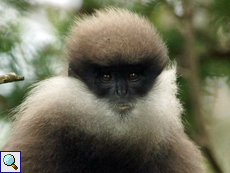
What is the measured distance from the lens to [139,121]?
4.78 meters

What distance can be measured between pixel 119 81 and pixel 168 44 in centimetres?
186

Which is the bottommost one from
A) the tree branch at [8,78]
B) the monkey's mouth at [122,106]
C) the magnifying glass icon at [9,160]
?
the magnifying glass icon at [9,160]

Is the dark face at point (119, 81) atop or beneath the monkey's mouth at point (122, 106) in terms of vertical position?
atop

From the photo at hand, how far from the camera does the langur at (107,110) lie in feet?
15.3

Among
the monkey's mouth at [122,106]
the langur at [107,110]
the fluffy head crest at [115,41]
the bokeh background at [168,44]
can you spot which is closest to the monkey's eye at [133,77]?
the langur at [107,110]

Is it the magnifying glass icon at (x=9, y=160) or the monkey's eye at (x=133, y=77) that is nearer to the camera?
the monkey's eye at (x=133, y=77)

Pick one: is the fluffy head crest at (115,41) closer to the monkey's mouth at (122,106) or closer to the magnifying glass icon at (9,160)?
the monkey's mouth at (122,106)

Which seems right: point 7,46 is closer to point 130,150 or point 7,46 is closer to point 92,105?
point 92,105

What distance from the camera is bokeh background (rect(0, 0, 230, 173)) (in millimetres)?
5398

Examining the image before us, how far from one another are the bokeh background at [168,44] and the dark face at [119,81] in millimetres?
784

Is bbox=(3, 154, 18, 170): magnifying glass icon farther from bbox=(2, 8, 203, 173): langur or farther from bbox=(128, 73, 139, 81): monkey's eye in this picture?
bbox=(128, 73, 139, 81): monkey's eye

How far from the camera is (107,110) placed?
4641 mm

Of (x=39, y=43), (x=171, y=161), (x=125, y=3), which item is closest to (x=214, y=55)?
(x=125, y=3)

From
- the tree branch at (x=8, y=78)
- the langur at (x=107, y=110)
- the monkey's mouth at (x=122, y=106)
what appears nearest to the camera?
the tree branch at (x=8, y=78)
